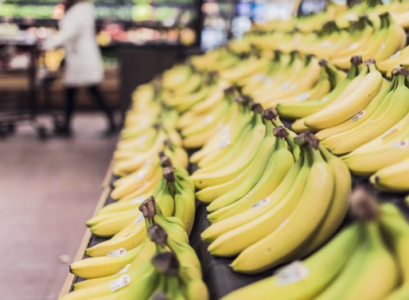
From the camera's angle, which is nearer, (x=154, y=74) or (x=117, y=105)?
(x=154, y=74)

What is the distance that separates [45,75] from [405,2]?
15.8 ft

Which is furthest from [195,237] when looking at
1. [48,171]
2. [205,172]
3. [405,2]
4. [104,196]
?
[48,171]

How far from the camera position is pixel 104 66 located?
295 inches

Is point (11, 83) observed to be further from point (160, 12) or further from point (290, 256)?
point (290, 256)

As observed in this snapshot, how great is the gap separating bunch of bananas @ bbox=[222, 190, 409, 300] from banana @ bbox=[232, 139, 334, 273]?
204mm

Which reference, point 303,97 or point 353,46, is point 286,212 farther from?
point 353,46

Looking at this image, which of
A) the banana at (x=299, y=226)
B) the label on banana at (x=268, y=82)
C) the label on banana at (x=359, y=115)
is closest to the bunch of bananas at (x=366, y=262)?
the banana at (x=299, y=226)

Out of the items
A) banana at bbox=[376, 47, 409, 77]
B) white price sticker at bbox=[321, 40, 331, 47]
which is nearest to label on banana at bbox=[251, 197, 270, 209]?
banana at bbox=[376, 47, 409, 77]

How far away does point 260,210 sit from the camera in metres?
1.26

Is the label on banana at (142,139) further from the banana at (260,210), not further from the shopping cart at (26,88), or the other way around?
the shopping cart at (26,88)

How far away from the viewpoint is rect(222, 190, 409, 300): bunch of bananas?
2.53ft

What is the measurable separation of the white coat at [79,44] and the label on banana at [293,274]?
5063 millimetres

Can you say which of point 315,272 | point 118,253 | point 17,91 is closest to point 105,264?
point 118,253

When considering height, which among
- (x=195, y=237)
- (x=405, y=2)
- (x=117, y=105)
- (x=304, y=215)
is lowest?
(x=117, y=105)
